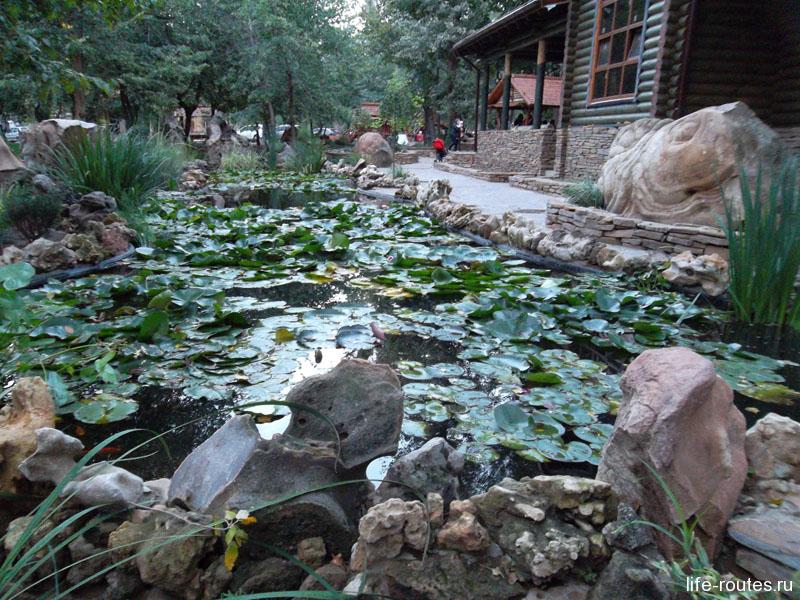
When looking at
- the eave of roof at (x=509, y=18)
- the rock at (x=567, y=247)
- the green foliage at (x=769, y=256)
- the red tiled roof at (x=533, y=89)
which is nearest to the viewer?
the green foliage at (x=769, y=256)

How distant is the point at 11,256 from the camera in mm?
3975

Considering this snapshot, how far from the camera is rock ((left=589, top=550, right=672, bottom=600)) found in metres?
1.09

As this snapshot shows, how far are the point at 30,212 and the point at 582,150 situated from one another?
8.62 meters

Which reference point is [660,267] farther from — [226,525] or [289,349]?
[226,525]

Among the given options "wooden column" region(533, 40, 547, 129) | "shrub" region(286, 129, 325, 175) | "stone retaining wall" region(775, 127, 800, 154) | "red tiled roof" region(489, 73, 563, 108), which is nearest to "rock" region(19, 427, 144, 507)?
"stone retaining wall" region(775, 127, 800, 154)

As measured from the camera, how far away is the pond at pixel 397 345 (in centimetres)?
213

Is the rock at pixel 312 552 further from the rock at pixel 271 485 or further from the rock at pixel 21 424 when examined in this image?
the rock at pixel 21 424

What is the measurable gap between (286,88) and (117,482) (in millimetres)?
18848

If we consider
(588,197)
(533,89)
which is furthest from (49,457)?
(533,89)

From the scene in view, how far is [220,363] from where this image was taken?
2.60 meters

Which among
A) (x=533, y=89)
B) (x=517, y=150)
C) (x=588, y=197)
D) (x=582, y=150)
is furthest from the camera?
(x=533, y=89)

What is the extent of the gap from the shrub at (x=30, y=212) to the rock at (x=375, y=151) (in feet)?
43.3

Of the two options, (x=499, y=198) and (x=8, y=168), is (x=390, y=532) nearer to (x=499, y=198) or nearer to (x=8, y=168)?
(x=8, y=168)

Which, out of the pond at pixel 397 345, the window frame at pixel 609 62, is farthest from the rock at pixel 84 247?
the window frame at pixel 609 62
